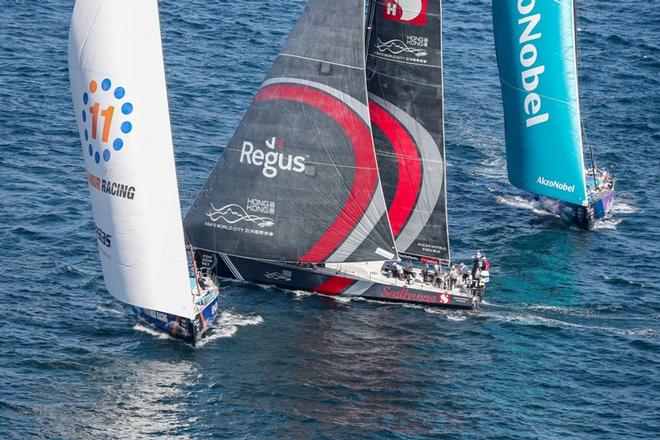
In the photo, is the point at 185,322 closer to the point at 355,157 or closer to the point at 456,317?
the point at 355,157

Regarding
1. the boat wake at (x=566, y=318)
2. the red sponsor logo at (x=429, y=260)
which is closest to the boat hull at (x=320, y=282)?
the boat wake at (x=566, y=318)

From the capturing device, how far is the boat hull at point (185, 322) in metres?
78.0

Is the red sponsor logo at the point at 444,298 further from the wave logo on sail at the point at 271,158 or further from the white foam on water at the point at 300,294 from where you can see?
the wave logo on sail at the point at 271,158

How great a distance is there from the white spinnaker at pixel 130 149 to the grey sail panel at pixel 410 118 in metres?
16.0

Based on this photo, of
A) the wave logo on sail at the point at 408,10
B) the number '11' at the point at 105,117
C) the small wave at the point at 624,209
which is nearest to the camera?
the number '11' at the point at 105,117

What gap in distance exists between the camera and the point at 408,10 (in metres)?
83.5

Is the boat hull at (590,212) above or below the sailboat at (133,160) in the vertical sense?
below

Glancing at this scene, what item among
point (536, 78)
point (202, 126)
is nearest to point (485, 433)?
point (536, 78)

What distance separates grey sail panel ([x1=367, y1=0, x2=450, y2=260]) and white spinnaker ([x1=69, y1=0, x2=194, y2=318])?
52.6 feet

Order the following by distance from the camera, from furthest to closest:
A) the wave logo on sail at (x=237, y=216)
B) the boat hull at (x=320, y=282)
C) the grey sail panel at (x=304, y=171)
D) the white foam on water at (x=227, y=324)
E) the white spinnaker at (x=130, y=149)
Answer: the wave logo on sail at (x=237, y=216), the boat hull at (x=320, y=282), the grey sail panel at (x=304, y=171), the white foam on water at (x=227, y=324), the white spinnaker at (x=130, y=149)

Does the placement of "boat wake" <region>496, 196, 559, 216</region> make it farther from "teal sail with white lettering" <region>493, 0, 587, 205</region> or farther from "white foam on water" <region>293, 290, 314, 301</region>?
"white foam on water" <region>293, 290, 314, 301</region>

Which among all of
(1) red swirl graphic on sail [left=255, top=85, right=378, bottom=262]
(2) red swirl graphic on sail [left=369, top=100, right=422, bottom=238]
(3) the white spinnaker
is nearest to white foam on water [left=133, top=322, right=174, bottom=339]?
(3) the white spinnaker

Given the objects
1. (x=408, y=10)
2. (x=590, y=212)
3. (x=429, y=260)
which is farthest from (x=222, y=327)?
(x=590, y=212)

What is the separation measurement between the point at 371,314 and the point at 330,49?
51.7ft
